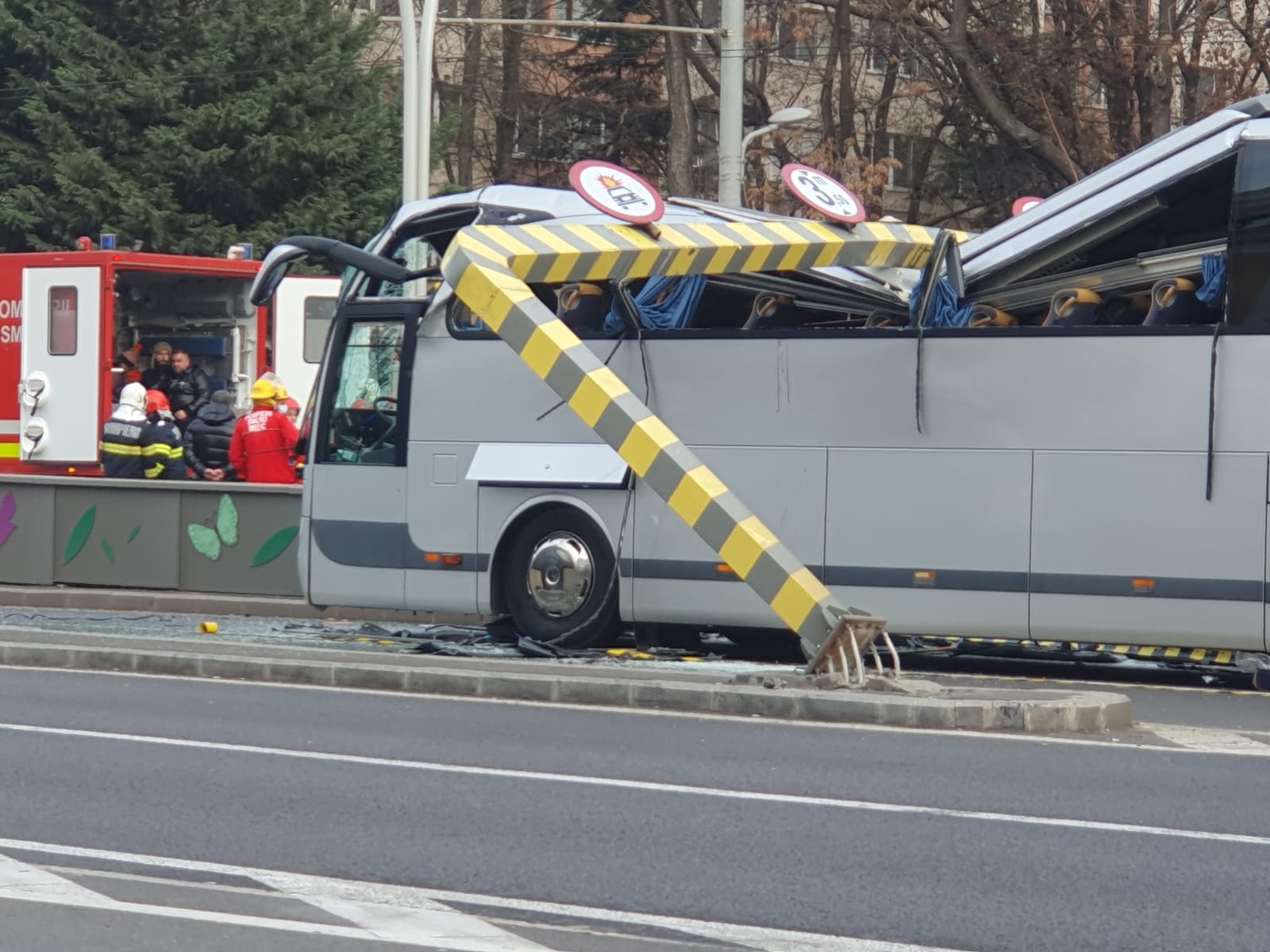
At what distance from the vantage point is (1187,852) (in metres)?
7.22

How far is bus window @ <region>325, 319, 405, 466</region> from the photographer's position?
15.3 m

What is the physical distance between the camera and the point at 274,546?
18.0m

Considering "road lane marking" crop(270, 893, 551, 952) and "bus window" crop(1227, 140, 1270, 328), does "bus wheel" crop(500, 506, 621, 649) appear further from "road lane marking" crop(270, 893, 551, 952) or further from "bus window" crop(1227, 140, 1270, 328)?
"road lane marking" crop(270, 893, 551, 952)

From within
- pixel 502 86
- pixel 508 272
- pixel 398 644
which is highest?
pixel 502 86

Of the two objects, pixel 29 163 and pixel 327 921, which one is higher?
pixel 29 163

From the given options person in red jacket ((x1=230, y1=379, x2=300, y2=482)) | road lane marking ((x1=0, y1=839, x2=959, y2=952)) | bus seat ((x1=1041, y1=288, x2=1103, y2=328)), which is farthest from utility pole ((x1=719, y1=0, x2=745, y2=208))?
road lane marking ((x1=0, y1=839, x2=959, y2=952))

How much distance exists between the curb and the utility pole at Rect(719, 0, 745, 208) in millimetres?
11931

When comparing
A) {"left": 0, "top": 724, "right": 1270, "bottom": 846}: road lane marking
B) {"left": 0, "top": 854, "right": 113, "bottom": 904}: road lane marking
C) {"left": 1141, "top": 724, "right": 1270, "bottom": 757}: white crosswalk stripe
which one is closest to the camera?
{"left": 0, "top": 854, "right": 113, "bottom": 904}: road lane marking

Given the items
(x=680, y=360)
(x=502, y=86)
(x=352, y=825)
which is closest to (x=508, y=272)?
(x=680, y=360)

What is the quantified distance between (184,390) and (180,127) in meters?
13.3

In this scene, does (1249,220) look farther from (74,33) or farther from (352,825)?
(74,33)

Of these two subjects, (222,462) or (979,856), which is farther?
(222,462)

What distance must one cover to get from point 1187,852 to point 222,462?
14.2 m

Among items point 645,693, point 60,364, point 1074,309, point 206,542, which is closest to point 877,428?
point 1074,309
